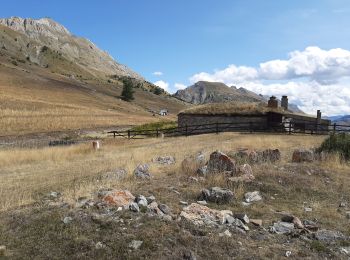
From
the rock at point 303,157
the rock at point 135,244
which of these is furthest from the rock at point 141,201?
the rock at point 303,157

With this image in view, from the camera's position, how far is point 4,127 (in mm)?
59156

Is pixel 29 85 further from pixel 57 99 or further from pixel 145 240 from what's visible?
pixel 145 240

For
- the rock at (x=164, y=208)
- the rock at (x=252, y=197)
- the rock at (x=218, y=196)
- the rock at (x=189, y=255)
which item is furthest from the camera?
the rock at (x=252, y=197)

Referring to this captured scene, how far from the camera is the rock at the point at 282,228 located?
984 cm

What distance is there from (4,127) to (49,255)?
180 ft

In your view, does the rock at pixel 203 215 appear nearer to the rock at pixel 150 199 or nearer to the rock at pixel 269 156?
the rock at pixel 150 199

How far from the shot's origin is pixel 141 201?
1080 cm

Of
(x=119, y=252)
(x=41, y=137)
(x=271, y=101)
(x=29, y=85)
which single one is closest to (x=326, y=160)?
(x=119, y=252)

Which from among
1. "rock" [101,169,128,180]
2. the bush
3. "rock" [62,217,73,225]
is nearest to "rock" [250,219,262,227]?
"rock" [62,217,73,225]

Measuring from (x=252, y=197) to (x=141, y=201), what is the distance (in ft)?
11.3

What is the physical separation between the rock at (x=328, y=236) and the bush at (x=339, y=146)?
1016 cm

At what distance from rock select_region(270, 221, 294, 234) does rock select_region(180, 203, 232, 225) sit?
1092mm

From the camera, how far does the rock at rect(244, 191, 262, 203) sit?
1240 centimetres

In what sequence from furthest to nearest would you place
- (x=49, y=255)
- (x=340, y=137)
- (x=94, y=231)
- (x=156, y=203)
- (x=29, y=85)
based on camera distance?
(x=29, y=85) < (x=340, y=137) < (x=156, y=203) < (x=94, y=231) < (x=49, y=255)
